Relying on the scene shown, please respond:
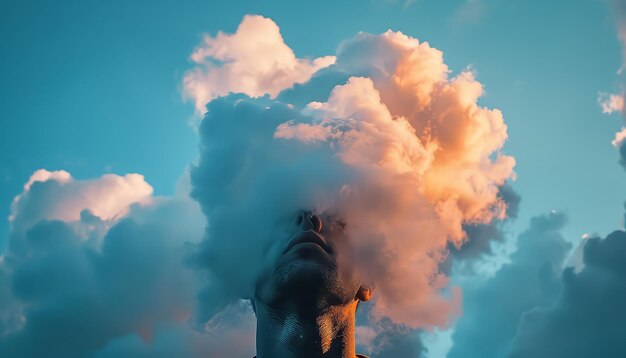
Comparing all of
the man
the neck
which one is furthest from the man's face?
the neck

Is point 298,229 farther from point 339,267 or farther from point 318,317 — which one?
point 318,317

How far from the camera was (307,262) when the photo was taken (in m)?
6.82

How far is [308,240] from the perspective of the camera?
7191 millimetres

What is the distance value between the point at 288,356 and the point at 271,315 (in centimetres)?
84

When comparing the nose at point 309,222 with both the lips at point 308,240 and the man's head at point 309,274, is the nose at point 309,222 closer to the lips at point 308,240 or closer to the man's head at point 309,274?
the man's head at point 309,274

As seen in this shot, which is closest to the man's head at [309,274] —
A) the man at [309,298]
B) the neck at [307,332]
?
the man at [309,298]

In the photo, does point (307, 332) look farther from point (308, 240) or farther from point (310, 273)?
point (308, 240)

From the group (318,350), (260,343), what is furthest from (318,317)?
(260,343)

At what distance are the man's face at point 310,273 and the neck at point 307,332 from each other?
27 cm

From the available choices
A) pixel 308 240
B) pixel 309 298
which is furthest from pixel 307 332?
pixel 308 240

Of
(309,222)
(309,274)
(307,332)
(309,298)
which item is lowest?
(307,332)

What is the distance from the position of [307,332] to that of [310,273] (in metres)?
1.42

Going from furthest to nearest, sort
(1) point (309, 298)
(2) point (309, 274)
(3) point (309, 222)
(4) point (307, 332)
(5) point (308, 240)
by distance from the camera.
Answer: (3) point (309, 222) → (4) point (307, 332) → (5) point (308, 240) → (1) point (309, 298) → (2) point (309, 274)

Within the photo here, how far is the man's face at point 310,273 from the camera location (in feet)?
22.4
